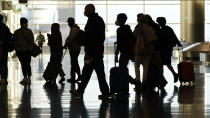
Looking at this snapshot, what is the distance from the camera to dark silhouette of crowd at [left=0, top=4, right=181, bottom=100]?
1017 cm

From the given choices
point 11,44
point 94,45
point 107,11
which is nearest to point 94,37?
point 94,45

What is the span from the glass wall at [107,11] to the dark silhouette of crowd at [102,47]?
3062 cm

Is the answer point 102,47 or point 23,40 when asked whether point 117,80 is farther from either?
point 23,40

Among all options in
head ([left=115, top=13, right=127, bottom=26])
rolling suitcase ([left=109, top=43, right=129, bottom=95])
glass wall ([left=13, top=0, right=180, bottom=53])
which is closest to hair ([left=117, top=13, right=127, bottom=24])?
head ([left=115, top=13, right=127, bottom=26])

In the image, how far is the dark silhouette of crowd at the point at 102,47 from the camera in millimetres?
10172

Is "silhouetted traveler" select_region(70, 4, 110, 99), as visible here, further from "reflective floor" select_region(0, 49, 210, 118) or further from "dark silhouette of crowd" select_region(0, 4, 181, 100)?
"reflective floor" select_region(0, 49, 210, 118)

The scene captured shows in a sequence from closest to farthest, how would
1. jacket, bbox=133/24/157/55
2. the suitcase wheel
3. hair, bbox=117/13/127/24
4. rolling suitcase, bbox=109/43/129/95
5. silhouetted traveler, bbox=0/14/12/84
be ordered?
rolling suitcase, bbox=109/43/129/95
hair, bbox=117/13/127/24
jacket, bbox=133/24/157/55
silhouetted traveler, bbox=0/14/12/84
the suitcase wheel

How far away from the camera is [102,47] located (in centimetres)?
1023

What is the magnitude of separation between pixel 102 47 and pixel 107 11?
Answer: 34.9m

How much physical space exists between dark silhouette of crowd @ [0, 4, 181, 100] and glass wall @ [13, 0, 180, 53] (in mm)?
30623

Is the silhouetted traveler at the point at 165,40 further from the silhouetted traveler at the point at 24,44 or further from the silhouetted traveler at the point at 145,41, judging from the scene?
the silhouetted traveler at the point at 24,44

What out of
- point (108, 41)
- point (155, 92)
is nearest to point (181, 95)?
point (155, 92)

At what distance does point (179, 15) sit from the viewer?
45562 millimetres

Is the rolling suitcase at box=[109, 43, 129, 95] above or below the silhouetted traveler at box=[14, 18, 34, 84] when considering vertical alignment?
below
